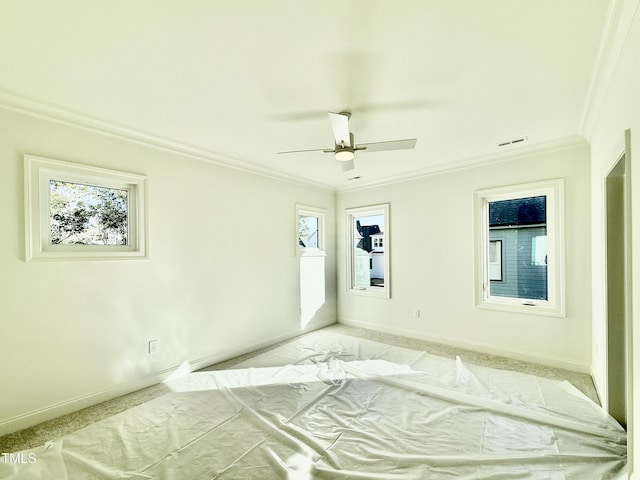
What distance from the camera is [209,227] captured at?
3.47 meters

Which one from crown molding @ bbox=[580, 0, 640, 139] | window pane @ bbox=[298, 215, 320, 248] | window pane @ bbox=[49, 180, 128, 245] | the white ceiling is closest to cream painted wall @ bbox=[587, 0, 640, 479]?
crown molding @ bbox=[580, 0, 640, 139]

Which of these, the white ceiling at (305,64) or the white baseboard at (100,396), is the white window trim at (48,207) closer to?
the white ceiling at (305,64)

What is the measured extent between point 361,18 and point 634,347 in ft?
6.92

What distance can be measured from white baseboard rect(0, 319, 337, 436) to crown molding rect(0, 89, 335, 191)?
231 centimetres

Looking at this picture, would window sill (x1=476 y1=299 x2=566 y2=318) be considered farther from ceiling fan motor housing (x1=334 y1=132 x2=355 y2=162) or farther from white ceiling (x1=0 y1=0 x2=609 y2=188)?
ceiling fan motor housing (x1=334 y1=132 x2=355 y2=162)

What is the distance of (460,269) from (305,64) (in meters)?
3.23

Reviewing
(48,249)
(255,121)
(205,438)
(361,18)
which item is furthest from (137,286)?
(361,18)

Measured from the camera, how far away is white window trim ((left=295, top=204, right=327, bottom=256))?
458cm

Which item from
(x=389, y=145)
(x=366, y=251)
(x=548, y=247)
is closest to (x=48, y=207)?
(x=389, y=145)

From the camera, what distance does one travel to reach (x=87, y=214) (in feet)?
8.79

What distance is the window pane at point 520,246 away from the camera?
11.3 feet

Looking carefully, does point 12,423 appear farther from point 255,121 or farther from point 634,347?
point 634,347

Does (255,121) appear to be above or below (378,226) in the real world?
above

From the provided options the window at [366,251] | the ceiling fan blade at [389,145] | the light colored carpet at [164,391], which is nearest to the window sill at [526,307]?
the light colored carpet at [164,391]
